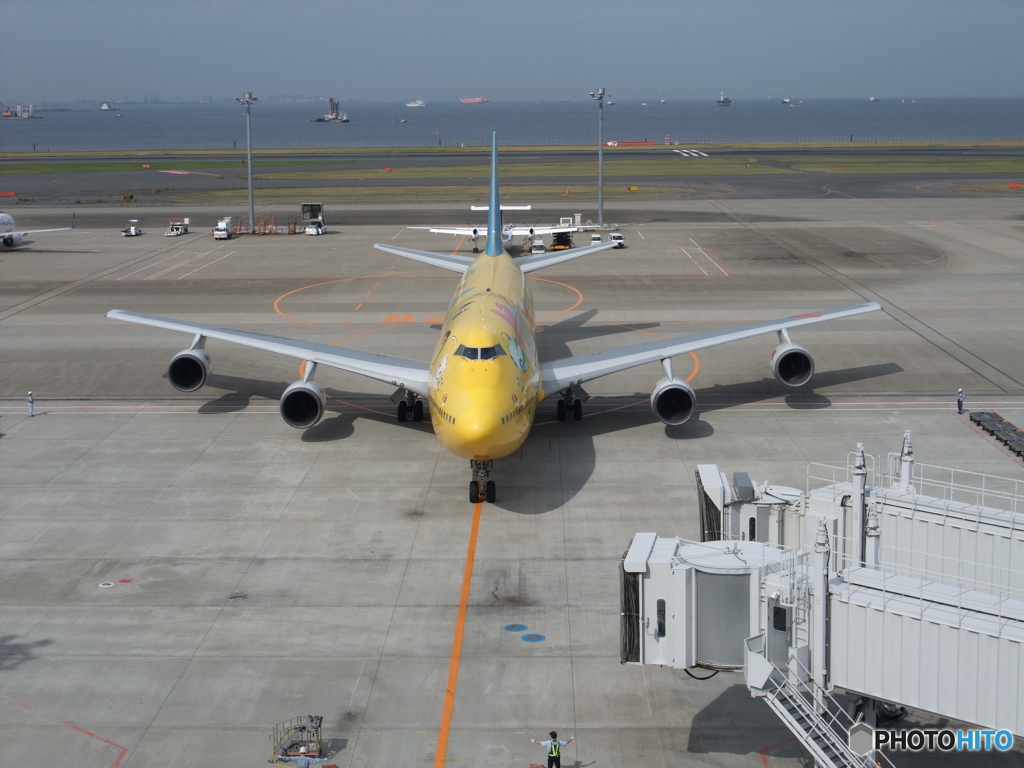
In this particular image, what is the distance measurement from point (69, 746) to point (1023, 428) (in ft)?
94.8

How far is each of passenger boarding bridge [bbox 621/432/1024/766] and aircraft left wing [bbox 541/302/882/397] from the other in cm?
A: 1610

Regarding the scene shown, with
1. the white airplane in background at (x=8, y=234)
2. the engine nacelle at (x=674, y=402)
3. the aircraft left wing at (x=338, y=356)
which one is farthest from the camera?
the white airplane in background at (x=8, y=234)

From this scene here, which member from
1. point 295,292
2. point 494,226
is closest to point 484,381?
point 494,226

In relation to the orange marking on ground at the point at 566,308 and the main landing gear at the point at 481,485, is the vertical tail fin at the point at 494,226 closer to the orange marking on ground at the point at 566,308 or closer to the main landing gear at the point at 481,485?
the orange marking on ground at the point at 566,308

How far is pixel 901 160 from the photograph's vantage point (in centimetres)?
13975

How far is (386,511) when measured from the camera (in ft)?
90.4

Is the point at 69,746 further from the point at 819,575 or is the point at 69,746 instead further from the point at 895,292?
the point at 895,292

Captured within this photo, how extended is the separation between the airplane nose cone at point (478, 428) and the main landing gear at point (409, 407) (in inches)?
366

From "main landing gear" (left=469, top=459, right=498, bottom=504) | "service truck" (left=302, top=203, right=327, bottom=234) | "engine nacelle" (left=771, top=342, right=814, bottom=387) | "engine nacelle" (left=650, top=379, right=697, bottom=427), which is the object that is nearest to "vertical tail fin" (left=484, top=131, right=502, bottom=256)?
"engine nacelle" (left=650, top=379, right=697, bottom=427)

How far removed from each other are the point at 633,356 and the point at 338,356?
9.68m

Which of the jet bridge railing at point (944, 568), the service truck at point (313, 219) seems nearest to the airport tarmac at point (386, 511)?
the jet bridge railing at point (944, 568)

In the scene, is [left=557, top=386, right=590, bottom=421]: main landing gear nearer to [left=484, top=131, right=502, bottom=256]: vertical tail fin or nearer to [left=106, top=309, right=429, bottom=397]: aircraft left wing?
[left=106, top=309, right=429, bottom=397]: aircraft left wing

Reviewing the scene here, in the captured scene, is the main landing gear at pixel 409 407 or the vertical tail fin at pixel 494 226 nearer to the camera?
the main landing gear at pixel 409 407

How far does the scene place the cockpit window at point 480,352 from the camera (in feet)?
89.4
